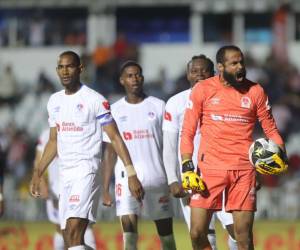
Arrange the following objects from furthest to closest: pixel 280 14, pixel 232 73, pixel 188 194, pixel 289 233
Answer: pixel 280 14 < pixel 289 233 < pixel 188 194 < pixel 232 73

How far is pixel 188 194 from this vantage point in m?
12.7

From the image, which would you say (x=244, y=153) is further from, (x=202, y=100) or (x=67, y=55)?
(x=67, y=55)

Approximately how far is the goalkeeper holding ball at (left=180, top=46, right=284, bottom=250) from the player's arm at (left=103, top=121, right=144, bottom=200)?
2.77ft

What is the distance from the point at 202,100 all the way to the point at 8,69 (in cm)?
1612

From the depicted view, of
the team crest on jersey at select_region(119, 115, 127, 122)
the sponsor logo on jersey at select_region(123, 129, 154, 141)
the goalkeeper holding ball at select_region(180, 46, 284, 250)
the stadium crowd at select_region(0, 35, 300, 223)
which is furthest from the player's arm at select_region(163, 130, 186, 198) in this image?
the stadium crowd at select_region(0, 35, 300, 223)

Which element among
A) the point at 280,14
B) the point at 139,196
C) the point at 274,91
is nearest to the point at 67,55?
the point at 139,196

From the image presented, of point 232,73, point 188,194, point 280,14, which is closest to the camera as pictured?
point 232,73

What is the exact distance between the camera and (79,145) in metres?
12.0

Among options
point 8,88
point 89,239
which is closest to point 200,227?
point 89,239

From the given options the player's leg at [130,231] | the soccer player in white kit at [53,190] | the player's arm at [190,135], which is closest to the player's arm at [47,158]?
the player's leg at [130,231]

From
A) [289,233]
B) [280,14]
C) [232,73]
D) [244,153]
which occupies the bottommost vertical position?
[289,233]

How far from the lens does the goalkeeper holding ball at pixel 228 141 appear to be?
36.2 feet

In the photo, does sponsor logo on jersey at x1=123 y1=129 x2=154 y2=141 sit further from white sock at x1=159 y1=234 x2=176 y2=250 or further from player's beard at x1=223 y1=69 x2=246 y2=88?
player's beard at x1=223 y1=69 x2=246 y2=88

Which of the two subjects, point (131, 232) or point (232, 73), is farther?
point (131, 232)
